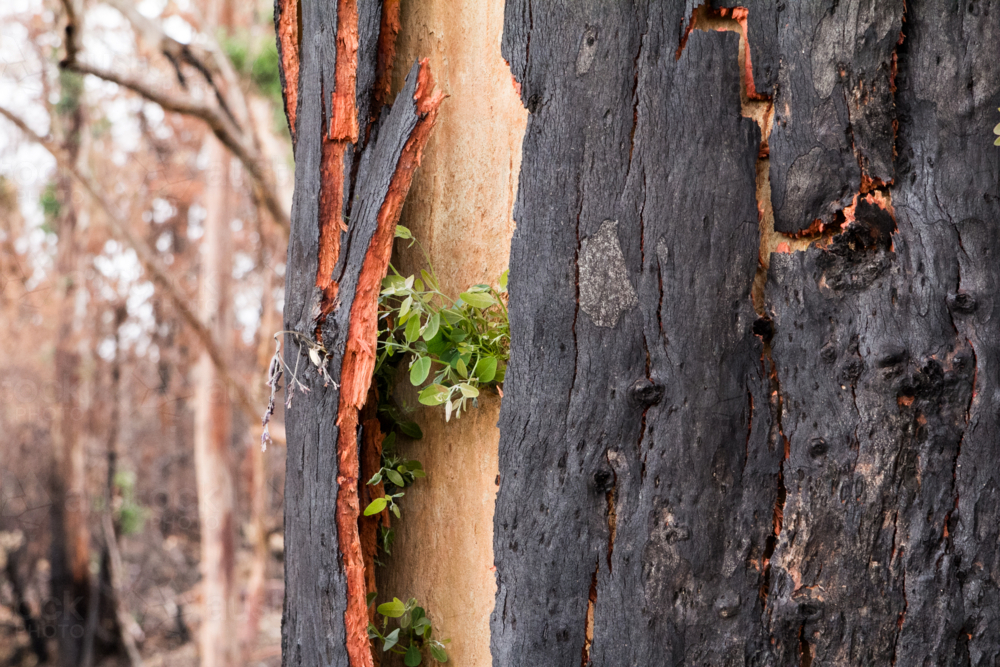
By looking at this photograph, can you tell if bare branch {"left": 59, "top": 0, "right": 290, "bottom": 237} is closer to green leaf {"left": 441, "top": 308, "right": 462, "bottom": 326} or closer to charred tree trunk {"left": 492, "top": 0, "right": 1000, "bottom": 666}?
green leaf {"left": 441, "top": 308, "right": 462, "bottom": 326}

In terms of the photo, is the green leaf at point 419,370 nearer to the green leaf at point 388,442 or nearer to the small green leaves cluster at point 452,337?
the small green leaves cluster at point 452,337

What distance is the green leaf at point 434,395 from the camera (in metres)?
1.30

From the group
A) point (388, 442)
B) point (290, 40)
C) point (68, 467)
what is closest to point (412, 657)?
point (388, 442)

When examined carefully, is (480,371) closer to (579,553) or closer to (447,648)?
(579,553)

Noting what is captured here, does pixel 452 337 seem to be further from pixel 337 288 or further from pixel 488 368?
pixel 337 288

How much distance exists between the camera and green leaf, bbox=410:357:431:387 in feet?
4.39

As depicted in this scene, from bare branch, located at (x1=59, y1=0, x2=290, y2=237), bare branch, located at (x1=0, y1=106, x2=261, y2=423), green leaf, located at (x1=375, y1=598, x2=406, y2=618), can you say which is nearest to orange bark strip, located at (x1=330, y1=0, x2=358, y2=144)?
green leaf, located at (x1=375, y1=598, x2=406, y2=618)

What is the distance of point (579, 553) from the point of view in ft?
3.57

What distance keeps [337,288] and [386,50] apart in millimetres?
462

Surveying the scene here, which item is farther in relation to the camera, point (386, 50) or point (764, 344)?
point (386, 50)

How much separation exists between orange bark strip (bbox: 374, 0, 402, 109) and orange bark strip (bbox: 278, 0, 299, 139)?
0.22 metres

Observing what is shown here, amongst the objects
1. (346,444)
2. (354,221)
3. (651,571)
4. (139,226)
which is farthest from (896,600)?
(139,226)

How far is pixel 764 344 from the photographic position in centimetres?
105

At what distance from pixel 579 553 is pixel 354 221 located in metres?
0.70
